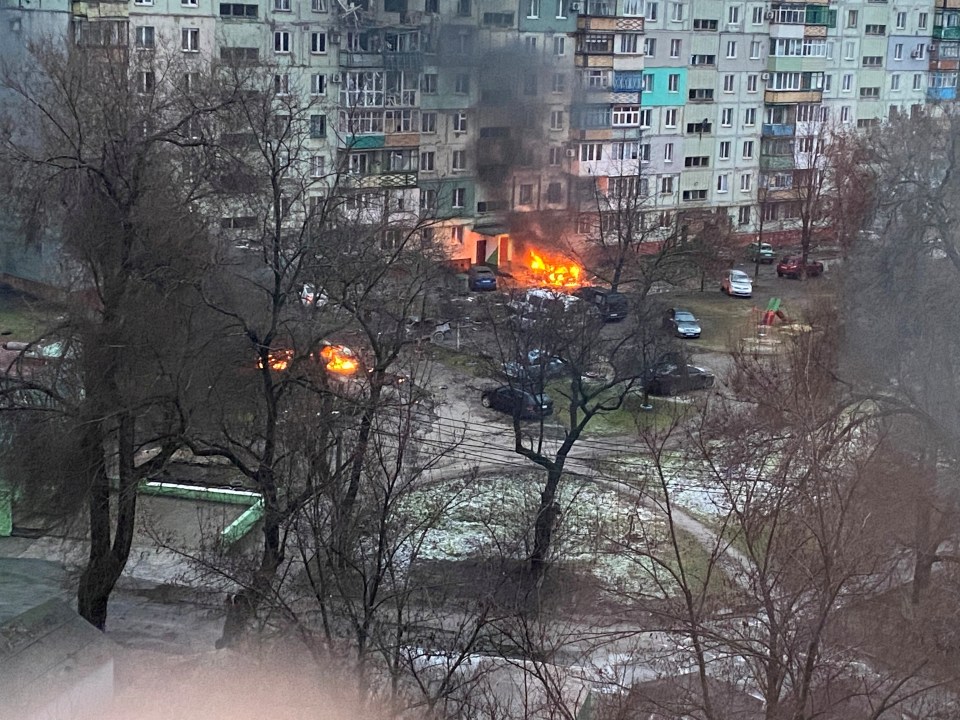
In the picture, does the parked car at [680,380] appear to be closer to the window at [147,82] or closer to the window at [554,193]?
the window at [147,82]

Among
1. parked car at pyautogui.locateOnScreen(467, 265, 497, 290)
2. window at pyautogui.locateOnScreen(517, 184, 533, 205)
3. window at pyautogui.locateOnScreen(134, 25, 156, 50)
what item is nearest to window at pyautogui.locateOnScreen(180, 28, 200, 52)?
window at pyautogui.locateOnScreen(134, 25, 156, 50)

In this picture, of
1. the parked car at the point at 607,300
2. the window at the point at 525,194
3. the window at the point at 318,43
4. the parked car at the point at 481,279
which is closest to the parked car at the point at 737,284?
the parked car at the point at 607,300

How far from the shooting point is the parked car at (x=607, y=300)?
926 centimetres

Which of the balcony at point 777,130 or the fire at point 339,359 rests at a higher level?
the balcony at point 777,130

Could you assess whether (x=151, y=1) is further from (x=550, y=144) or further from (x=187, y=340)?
(x=187, y=340)

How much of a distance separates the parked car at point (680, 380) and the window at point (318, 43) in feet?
15.7

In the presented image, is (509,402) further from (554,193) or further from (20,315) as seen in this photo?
(554,193)

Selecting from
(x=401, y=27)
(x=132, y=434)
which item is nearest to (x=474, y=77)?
(x=401, y=27)

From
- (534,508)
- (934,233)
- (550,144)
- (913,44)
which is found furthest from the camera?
(913,44)

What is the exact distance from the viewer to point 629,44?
41.6 ft

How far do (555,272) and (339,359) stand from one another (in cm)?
546

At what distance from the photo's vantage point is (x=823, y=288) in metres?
10.0

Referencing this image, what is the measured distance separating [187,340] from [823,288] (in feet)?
20.5

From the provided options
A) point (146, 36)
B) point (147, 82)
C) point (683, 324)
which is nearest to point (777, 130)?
point (683, 324)
